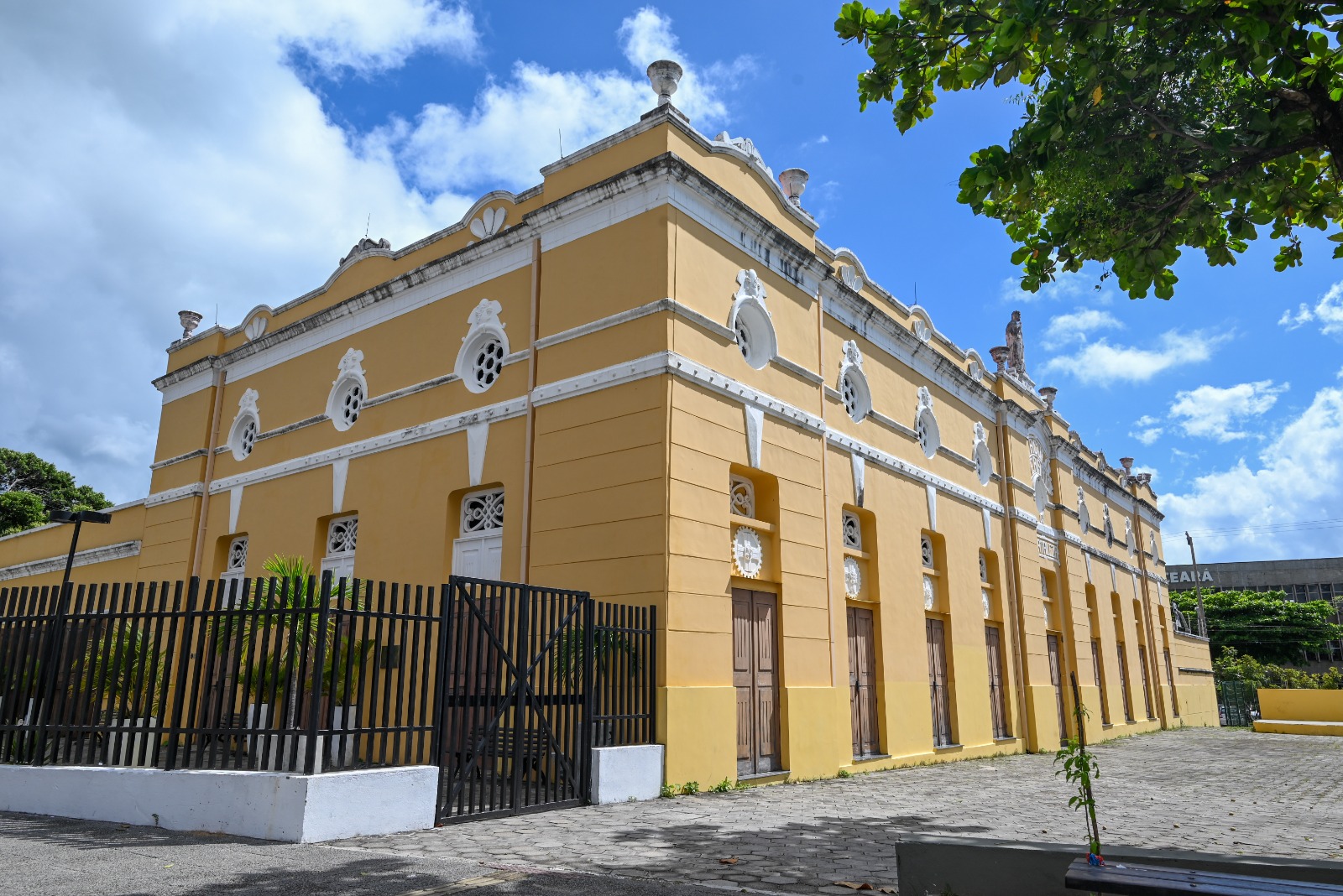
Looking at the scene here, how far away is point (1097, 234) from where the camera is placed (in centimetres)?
754

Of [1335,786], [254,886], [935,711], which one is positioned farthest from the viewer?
[935,711]

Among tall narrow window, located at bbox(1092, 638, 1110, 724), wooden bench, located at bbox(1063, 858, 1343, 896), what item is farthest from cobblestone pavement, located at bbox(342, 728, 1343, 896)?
tall narrow window, located at bbox(1092, 638, 1110, 724)

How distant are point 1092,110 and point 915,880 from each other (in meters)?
5.49

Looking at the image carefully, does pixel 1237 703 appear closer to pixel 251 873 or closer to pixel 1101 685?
pixel 1101 685

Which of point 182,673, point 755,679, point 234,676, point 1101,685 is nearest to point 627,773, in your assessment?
point 755,679

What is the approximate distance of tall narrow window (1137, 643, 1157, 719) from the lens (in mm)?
27672

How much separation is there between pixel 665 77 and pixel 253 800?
9.09 metres

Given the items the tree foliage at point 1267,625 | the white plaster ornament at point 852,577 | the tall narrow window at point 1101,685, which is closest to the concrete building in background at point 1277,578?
the tree foliage at point 1267,625

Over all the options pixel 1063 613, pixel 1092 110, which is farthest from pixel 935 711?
pixel 1092 110

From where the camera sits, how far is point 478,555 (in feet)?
39.8

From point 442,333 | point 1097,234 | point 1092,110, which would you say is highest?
point 442,333

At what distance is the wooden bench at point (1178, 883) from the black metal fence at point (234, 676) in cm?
499

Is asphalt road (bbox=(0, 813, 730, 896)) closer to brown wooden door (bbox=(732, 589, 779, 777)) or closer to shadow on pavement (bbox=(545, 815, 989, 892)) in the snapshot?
shadow on pavement (bbox=(545, 815, 989, 892))

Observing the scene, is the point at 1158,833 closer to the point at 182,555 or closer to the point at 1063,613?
the point at 1063,613
